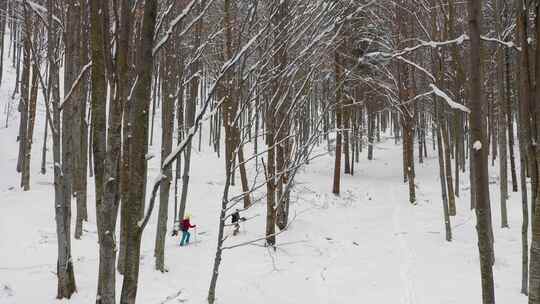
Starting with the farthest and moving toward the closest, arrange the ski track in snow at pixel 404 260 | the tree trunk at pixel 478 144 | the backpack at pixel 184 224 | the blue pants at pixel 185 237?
the blue pants at pixel 185 237, the backpack at pixel 184 224, the ski track in snow at pixel 404 260, the tree trunk at pixel 478 144

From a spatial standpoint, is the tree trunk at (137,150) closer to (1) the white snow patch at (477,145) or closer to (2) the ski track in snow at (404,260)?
(1) the white snow patch at (477,145)

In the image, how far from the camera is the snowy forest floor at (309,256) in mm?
8266

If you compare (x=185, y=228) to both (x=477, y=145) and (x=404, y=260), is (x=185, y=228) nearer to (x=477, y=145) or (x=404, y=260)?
(x=404, y=260)

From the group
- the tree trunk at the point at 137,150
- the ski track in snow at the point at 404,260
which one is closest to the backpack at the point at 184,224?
the ski track in snow at the point at 404,260

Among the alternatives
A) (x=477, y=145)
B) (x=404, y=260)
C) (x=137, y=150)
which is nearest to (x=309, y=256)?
(x=404, y=260)

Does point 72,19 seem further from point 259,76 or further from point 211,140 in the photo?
point 211,140

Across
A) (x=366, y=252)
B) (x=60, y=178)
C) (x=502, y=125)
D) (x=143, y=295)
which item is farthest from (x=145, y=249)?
(x=502, y=125)

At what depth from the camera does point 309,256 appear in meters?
11.0

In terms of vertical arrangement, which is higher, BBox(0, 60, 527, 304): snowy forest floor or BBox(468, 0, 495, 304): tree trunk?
BBox(468, 0, 495, 304): tree trunk

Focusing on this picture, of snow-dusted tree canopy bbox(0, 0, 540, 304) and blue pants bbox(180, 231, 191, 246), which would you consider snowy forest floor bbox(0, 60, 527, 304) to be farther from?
blue pants bbox(180, 231, 191, 246)

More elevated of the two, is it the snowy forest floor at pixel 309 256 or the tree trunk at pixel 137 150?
the tree trunk at pixel 137 150

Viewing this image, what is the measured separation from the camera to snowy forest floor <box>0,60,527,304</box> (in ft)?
27.1

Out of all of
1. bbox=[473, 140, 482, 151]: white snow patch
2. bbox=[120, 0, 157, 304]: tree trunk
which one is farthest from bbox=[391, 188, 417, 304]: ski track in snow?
bbox=[120, 0, 157, 304]: tree trunk

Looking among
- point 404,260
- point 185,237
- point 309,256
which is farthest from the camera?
point 185,237
